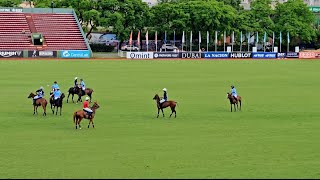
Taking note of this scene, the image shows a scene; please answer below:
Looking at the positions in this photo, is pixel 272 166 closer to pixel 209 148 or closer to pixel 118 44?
pixel 209 148

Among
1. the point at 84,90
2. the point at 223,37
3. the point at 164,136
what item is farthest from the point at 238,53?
the point at 164,136

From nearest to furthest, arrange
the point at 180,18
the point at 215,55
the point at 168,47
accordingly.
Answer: the point at 215,55
the point at 168,47
the point at 180,18

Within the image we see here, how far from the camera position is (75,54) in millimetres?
85625

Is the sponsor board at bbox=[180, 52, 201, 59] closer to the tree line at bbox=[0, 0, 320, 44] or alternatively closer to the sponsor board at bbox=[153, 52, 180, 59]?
the sponsor board at bbox=[153, 52, 180, 59]

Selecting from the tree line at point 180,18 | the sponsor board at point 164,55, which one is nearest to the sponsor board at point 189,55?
the sponsor board at point 164,55

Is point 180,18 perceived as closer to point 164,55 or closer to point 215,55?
point 215,55

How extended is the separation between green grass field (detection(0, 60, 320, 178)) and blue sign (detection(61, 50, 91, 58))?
38.3 m

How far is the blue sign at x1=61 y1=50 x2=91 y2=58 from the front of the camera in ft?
277

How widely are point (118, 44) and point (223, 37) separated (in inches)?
634

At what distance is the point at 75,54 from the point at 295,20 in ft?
124

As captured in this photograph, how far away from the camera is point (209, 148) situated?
896 inches

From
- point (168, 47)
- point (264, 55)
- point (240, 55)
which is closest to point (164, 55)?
point (240, 55)

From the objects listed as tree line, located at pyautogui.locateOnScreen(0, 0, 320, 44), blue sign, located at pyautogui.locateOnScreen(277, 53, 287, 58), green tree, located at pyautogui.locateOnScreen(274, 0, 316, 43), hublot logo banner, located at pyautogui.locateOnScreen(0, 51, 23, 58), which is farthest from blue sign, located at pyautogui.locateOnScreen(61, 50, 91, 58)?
green tree, located at pyautogui.locateOnScreen(274, 0, 316, 43)

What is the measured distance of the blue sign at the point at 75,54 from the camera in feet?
277
